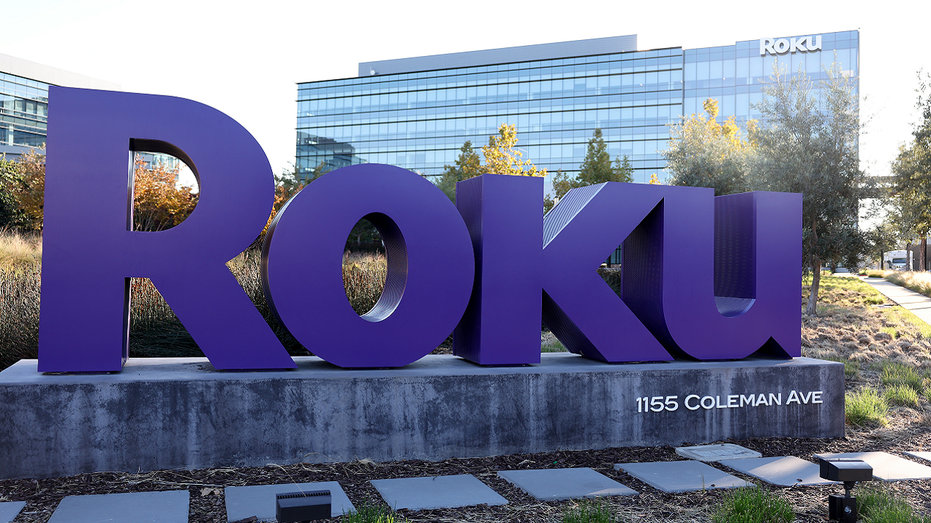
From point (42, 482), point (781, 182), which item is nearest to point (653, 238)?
point (42, 482)

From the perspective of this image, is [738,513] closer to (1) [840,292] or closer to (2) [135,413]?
(2) [135,413]

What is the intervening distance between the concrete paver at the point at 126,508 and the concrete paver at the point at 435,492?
3.75 ft

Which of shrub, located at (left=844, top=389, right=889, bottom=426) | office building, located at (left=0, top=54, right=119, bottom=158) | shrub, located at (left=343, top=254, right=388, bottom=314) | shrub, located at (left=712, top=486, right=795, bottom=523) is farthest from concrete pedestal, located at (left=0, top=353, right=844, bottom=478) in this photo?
office building, located at (left=0, top=54, right=119, bottom=158)

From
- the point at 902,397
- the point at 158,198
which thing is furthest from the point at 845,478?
the point at 158,198

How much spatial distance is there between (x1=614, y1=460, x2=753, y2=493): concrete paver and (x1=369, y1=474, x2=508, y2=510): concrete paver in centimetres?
113

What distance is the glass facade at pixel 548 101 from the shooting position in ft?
168

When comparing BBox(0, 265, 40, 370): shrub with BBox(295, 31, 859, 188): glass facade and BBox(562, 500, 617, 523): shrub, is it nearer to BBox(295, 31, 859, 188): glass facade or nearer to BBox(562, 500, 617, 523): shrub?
BBox(562, 500, 617, 523): shrub

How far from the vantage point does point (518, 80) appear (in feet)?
186

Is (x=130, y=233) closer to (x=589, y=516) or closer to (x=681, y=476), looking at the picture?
(x=589, y=516)

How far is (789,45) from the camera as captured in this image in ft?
167

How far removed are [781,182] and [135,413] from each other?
14213 mm

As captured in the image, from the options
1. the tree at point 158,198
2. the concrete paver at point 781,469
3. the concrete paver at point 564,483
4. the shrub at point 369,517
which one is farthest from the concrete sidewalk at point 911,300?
the tree at point 158,198

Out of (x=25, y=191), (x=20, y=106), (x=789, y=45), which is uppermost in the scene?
(x=789, y=45)

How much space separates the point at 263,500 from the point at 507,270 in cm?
255
